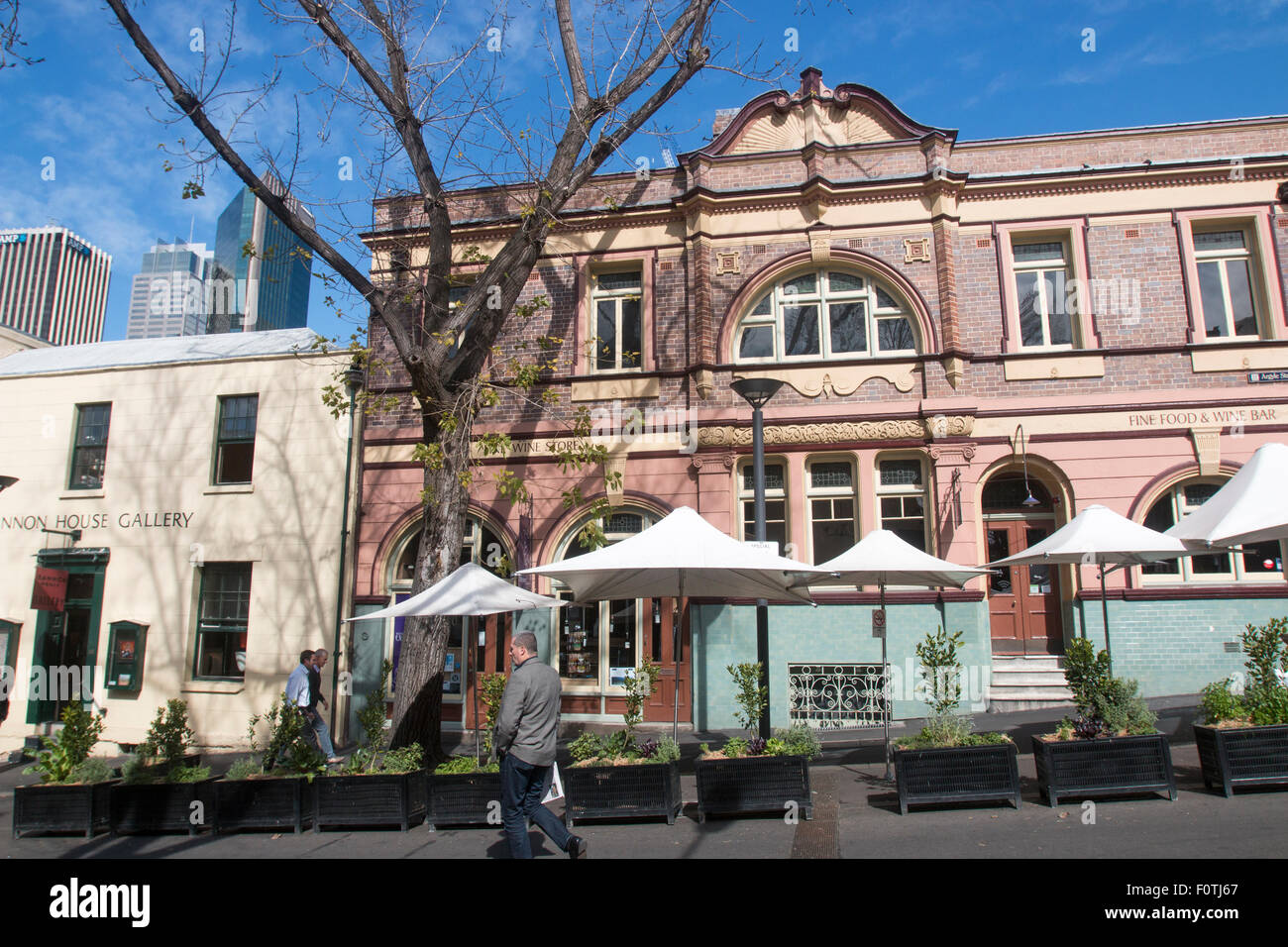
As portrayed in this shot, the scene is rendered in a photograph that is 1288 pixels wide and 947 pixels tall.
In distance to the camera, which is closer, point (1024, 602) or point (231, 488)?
point (1024, 602)

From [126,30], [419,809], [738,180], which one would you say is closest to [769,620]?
[419,809]

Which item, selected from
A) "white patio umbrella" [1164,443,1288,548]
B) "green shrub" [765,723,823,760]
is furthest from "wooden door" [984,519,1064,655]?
"green shrub" [765,723,823,760]

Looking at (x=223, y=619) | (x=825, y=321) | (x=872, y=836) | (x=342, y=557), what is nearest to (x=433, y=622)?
(x=342, y=557)

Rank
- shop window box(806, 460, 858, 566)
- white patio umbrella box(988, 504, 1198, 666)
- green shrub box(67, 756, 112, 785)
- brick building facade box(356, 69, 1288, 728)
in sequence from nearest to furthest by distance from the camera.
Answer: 1. green shrub box(67, 756, 112, 785)
2. white patio umbrella box(988, 504, 1198, 666)
3. brick building facade box(356, 69, 1288, 728)
4. shop window box(806, 460, 858, 566)

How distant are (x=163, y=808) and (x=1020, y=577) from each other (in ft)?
39.2

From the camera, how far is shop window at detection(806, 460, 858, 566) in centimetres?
1329

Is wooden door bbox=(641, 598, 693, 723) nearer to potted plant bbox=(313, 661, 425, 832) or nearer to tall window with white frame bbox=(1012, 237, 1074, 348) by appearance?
potted plant bbox=(313, 661, 425, 832)

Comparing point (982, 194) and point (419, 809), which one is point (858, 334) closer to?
point (982, 194)

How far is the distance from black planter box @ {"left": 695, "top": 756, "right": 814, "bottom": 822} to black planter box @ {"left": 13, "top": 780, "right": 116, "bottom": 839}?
6187mm

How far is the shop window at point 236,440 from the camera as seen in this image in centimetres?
1527

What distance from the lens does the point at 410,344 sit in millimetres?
9961

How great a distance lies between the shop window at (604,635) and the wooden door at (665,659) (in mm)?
180

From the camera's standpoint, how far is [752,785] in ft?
25.3

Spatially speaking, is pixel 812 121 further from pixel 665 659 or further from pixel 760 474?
pixel 665 659
